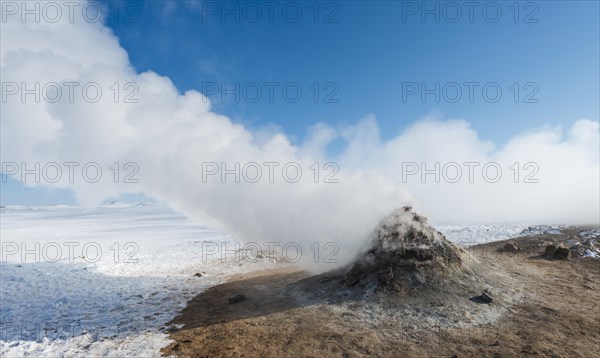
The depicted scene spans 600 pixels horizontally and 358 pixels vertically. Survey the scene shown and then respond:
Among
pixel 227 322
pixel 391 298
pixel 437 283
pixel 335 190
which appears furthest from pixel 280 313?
pixel 335 190

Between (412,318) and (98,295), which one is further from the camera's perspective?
(98,295)

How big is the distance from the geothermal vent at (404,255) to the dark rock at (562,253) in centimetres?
952

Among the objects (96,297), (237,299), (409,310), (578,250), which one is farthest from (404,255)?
(96,297)

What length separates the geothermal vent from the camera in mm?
15000

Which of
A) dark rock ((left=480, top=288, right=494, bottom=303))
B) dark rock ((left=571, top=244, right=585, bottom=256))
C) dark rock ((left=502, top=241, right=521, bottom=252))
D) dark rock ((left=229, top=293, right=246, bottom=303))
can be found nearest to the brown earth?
dark rock ((left=480, top=288, right=494, bottom=303))

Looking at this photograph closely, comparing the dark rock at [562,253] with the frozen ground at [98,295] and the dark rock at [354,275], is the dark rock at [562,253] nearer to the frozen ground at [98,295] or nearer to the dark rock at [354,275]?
the frozen ground at [98,295]

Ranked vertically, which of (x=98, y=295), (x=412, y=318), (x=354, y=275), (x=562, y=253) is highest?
(x=354, y=275)

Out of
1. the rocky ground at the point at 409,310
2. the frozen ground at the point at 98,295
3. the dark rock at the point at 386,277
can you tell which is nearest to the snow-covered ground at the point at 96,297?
the frozen ground at the point at 98,295

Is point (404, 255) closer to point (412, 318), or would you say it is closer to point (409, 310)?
point (409, 310)

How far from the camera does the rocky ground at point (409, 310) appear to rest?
1092cm

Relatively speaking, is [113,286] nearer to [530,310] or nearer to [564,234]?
[530,310]

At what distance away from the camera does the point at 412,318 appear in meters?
12.8

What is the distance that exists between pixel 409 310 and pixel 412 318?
528mm

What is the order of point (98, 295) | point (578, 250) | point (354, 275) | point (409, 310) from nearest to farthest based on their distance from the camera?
point (409, 310), point (354, 275), point (98, 295), point (578, 250)
